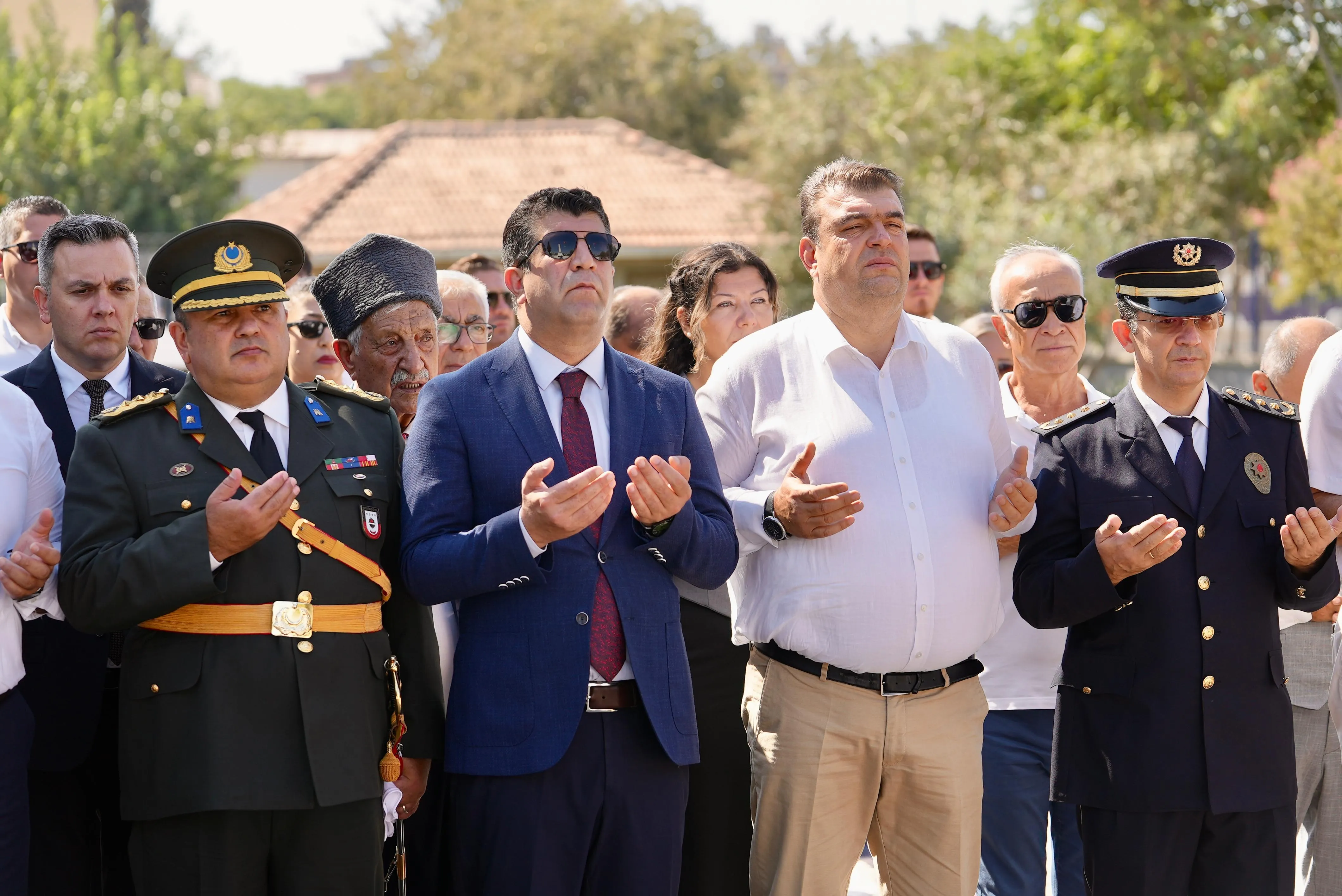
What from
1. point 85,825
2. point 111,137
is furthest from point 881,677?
point 111,137

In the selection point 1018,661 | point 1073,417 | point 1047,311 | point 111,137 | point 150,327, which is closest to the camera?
point 1073,417

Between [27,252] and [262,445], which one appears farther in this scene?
[27,252]

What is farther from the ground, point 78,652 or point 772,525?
point 772,525

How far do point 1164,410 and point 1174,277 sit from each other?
1.30ft

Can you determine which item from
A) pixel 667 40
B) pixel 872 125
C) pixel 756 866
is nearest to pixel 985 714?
pixel 756 866

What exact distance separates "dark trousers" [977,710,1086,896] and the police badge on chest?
227 centimetres

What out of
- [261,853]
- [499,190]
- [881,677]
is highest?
[499,190]

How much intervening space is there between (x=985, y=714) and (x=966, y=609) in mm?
468

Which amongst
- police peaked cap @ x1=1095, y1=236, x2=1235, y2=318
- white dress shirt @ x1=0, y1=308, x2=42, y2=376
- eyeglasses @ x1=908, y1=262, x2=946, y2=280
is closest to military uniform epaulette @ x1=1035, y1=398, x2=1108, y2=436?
police peaked cap @ x1=1095, y1=236, x2=1235, y2=318

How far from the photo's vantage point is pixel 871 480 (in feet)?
12.8

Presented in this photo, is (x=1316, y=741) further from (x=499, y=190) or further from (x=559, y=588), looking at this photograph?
(x=499, y=190)

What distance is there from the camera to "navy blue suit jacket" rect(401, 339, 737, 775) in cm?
335

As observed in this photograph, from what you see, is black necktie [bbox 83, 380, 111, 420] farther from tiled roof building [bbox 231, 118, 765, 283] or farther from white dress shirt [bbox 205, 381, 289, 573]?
tiled roof building [bbox 231, 118, 765, 283]

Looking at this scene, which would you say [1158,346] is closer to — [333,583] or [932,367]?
[932,367]
